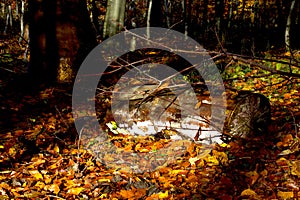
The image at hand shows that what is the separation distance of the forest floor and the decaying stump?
129 millimetres

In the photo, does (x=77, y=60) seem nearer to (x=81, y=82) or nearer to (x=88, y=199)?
(x=81, y=82)

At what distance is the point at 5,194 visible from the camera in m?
3.53

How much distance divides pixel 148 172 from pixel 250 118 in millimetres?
1621

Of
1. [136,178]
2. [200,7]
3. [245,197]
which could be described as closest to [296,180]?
[245,197]

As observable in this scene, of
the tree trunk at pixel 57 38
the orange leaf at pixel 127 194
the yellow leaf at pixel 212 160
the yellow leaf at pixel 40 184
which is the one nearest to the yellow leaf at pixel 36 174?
the yellow leaf at pixel 40 184

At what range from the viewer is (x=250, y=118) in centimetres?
413

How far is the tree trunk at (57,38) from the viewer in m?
6.80

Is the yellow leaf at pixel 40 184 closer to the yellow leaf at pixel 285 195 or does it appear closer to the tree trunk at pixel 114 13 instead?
the yellow leaf at pixel 285 195

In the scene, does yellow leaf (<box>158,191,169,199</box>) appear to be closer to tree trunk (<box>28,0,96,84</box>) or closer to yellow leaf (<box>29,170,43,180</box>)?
yellow leaf (<box>29,170,43,180</box>)

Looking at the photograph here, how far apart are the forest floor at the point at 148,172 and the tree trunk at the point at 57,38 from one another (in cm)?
193

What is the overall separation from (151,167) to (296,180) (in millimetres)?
1813

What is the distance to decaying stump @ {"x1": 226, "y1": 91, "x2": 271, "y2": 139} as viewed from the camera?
412 centimetres

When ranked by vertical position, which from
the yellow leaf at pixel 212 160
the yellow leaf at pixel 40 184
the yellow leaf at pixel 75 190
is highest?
the yellow leaf at pixel 212 160

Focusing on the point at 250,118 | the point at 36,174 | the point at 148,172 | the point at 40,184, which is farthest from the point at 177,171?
the point at 36,174
